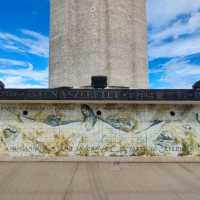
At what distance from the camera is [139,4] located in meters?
14.4

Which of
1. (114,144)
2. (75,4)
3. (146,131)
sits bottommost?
(114,144)

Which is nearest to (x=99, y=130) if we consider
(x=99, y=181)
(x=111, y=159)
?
(x=111, y=159)

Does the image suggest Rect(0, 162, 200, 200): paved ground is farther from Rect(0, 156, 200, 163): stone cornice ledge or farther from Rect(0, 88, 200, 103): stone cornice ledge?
Rect(0, 88, 200, 103): stone cornice ledge

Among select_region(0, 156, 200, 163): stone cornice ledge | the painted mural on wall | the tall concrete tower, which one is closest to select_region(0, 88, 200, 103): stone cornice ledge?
the painted mural on wall

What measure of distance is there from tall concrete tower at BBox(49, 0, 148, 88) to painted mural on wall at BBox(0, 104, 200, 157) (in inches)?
131

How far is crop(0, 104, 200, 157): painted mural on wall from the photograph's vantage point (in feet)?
31.8

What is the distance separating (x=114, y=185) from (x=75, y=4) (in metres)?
11.6

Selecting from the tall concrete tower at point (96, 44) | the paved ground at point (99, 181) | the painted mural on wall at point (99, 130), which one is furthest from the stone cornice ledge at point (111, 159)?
the tall concrete tower at point (96, 44)

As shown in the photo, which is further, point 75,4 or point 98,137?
point 75,4

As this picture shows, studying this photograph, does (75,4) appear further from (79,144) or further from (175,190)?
(175,190)

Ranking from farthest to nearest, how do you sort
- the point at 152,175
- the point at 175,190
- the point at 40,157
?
the point at 40,157 → the point at 152,175 → the point at 175,190

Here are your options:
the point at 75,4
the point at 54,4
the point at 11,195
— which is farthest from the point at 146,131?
the point at 54,4

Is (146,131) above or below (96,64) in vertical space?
below

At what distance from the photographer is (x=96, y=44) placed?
12.7 m
